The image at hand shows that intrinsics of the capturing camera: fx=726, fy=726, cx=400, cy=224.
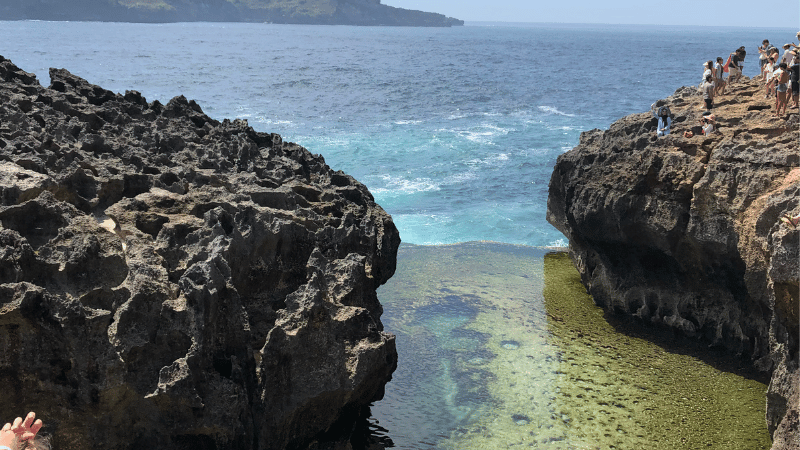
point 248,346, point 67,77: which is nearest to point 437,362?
point 248,346

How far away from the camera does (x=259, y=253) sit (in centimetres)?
1109

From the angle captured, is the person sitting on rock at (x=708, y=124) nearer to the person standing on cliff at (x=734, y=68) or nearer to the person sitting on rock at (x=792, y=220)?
the person sitting on rock at (x=792, y=220)

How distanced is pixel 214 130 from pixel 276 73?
60.1m

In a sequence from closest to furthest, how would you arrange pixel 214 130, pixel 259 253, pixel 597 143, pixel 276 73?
pixel 259 253 < pixel 214 130 < pixel 597 143 < pixel 276 73

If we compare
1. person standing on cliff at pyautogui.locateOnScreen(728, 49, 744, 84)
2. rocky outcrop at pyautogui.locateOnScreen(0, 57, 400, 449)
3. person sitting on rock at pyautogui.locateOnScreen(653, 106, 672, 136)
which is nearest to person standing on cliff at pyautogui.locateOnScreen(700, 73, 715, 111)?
person sitting on rock at pyautogui.locateOnScreen(653, 106, 672, 136)

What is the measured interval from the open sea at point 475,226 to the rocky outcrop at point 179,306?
291 centimetres

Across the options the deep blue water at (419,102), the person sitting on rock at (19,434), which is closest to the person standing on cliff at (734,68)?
the deep blue water at (419,102)

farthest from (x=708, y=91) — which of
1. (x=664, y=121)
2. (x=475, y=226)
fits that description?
(x=475, y=226)

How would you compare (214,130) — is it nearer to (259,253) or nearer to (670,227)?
(259,253)

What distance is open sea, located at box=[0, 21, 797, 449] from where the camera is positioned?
12516mm

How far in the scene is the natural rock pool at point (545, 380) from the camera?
1203 centimetres

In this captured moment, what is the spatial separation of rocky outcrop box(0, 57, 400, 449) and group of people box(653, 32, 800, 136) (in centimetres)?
828

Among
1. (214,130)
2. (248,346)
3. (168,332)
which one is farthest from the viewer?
(214,130)

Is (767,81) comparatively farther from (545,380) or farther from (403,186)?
(403,186)
